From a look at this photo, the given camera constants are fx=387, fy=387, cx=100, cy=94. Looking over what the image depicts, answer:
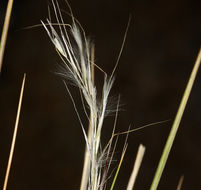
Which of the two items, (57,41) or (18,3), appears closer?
(57,41)

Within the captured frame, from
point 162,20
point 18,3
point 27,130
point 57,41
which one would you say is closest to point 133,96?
point 162,20

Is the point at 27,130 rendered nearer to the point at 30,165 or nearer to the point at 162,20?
the point at 30,165

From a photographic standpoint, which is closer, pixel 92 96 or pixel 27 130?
pixel 92 96

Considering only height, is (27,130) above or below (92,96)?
below

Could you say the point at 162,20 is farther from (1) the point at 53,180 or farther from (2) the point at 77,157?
(1) the point at 53,180

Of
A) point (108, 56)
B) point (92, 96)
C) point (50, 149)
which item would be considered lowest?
point (50, 149)

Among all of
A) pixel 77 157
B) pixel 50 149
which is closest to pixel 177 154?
pixel 77 157
